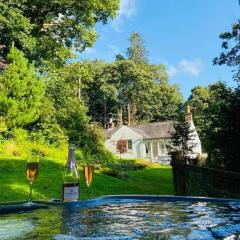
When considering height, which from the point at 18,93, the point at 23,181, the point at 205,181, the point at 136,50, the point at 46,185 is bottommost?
the point at 205,181

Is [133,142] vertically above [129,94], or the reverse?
[129,94]

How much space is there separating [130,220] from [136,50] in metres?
64.8

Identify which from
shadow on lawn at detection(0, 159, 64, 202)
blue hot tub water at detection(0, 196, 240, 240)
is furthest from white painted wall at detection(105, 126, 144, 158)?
blue hot tub water at detection(0, 196, 240, 240)

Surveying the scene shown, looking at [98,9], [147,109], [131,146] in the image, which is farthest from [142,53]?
[98,9]


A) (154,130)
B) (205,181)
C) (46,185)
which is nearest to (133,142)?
(154,130)

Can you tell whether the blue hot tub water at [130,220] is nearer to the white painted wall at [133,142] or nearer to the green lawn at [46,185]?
the green lawn at [46,185]

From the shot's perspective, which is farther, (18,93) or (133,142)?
(133,142)

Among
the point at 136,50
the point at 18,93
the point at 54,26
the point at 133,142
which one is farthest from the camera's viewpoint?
the point at 136,50

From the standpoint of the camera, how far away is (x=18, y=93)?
746 inches

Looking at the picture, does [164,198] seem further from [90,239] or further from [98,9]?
[98,9]

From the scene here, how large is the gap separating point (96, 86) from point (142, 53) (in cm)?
1231

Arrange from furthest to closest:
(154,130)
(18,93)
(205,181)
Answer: (154,130), (18,93), (205,181)

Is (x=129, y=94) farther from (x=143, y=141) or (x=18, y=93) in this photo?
(x=18, y=93)

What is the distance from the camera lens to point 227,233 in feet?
5.53
